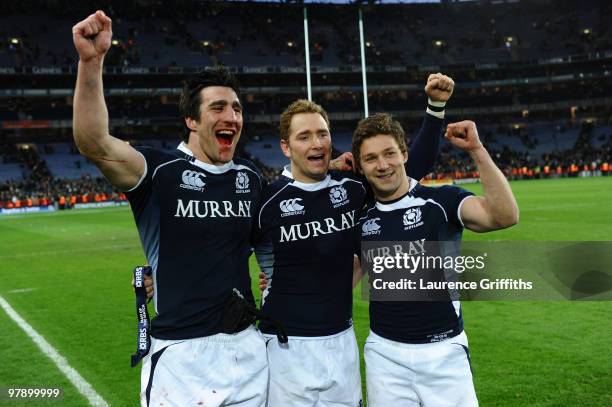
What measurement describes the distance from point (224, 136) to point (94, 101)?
82 cm

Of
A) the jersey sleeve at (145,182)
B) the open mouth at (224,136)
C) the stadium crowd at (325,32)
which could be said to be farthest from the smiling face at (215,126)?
the stadium crowd at (325,32)

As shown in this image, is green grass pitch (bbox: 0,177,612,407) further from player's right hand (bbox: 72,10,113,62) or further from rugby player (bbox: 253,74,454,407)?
player's right hand (bbox: 72,10,113,62)

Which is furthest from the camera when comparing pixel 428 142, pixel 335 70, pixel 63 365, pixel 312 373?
pixel 335 70

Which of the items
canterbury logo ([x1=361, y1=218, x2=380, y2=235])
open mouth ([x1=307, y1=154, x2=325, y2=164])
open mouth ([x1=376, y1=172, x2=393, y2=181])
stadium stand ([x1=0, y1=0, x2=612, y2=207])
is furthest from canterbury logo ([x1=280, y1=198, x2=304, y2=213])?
stadium stand ([x1=0, y1=0, x2=612, y2=207])

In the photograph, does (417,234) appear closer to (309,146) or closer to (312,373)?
(309,146)

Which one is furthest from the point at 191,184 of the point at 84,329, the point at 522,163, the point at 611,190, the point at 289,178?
the point at 522,163

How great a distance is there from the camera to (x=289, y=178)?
3670 mm

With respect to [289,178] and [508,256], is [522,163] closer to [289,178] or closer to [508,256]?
[508,256]

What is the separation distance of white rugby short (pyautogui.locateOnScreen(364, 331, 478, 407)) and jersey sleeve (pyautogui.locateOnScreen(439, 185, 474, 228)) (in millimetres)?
692

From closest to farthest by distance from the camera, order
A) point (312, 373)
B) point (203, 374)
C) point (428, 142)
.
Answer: point (203, 374), point (312, 373), point (428, 142)

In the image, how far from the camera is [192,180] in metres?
3.03

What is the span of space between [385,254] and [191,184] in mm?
1230

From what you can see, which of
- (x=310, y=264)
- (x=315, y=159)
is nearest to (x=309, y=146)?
(x=315, y=159)

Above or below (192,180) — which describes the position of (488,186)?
below
